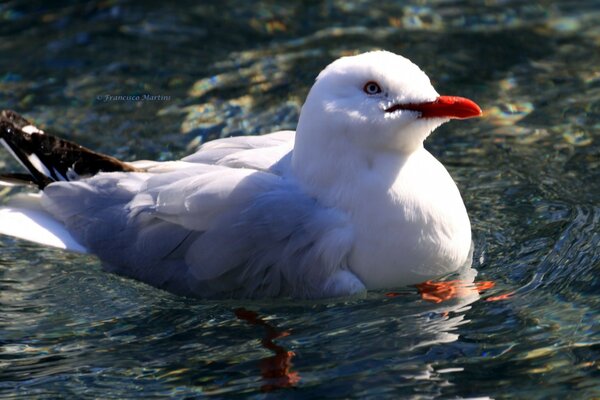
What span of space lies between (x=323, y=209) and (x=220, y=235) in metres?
0.50

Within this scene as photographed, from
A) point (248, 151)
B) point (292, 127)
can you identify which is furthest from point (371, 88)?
point (292, 127)

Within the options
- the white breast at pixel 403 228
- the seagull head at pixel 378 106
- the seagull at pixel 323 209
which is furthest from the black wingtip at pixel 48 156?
the white breast at pixel 403 228

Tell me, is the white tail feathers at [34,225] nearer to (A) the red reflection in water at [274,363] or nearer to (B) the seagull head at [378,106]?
(A) the red reflection in water at [274,363]

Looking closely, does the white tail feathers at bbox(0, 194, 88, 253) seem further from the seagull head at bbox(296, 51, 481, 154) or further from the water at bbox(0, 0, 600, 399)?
the seagull head at bbox(296, 51, 481, 154)

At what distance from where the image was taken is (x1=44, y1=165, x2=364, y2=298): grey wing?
Answer: 16.1 feet

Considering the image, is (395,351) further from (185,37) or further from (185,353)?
(185,37)

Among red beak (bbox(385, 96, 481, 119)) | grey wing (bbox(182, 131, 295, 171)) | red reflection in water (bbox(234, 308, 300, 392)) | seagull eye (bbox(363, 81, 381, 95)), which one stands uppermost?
seagull eye (bbox(363, 81, 381, 95))

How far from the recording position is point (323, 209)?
496 cm

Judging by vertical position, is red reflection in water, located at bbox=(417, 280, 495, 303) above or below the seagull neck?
below

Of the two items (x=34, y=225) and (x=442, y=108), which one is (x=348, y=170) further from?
(x=34, y=225)

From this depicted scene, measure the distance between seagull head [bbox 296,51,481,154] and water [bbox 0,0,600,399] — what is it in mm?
774

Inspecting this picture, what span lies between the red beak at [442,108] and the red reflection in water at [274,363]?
117cm

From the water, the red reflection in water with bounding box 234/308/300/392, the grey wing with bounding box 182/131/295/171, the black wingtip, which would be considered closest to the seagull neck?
the grey wing with bounding box 182/131/295/171

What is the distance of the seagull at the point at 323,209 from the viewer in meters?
4.85
